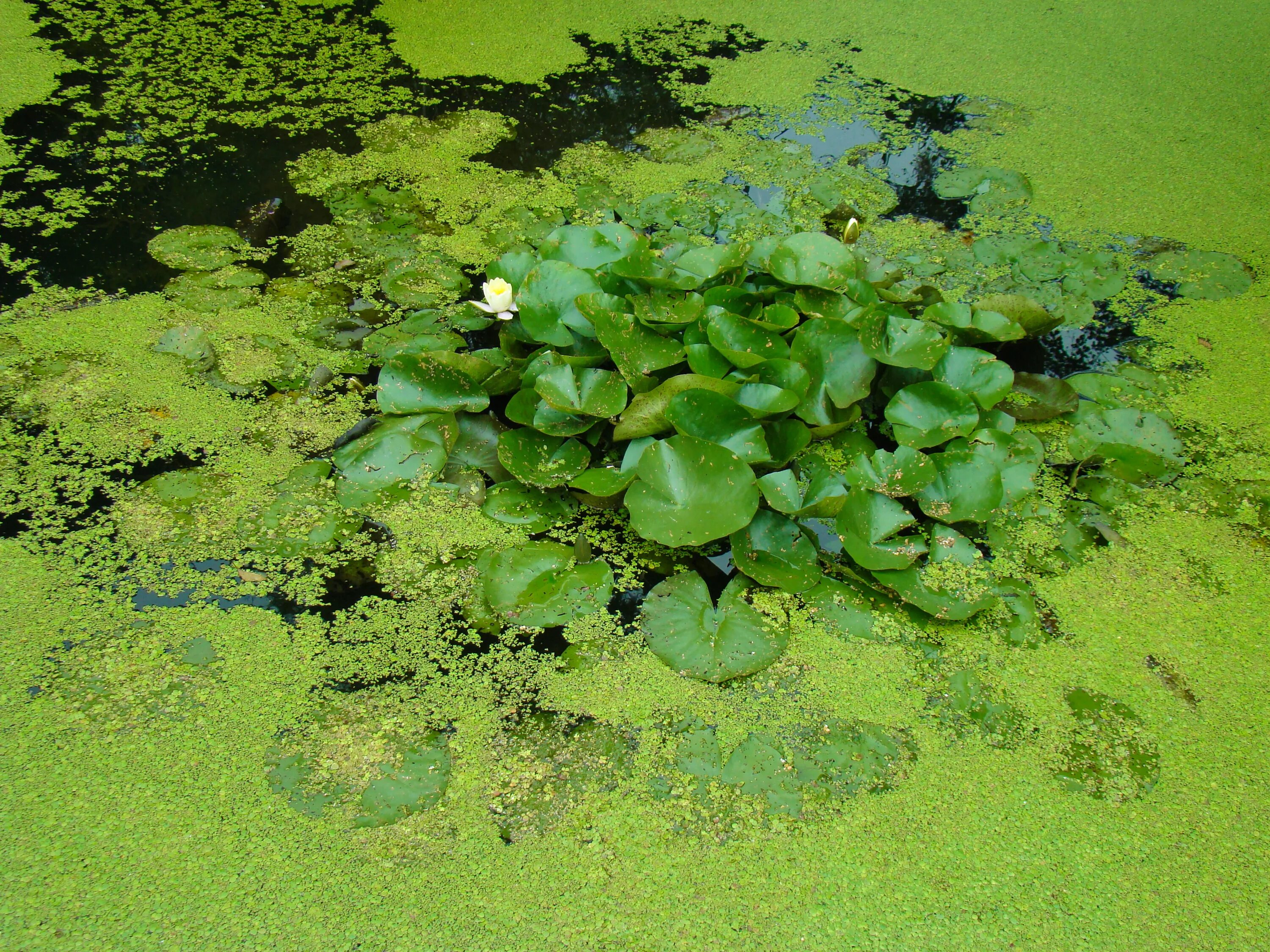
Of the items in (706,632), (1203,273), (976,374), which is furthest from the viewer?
(1203,273)

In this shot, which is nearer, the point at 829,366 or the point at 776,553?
the point at 776,553

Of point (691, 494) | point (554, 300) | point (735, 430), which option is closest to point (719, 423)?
point (735, 430)

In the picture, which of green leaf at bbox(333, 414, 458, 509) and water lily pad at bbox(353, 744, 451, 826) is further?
green leaf at bbox(333, 414, 458, 509)

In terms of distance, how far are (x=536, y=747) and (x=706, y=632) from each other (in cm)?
36

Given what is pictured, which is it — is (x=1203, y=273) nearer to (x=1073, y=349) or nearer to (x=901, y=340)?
(x=1073, y=349)

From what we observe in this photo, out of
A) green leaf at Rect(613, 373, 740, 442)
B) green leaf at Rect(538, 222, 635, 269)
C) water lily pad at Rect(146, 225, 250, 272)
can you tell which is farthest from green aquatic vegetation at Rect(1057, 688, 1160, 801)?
water lily pad at Rect(146, 225, 250, 272)

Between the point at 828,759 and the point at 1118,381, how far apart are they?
4.55 ft

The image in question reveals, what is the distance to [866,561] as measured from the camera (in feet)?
5.22

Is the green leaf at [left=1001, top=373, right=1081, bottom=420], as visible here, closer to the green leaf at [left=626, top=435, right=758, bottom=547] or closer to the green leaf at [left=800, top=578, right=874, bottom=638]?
the green leaf at [left=800, top=578, right=874, bottom=638]

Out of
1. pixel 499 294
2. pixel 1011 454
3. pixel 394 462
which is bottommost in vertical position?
pixel 394 462

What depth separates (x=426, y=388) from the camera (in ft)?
5.92

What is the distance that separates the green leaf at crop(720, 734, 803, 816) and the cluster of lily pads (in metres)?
0.13

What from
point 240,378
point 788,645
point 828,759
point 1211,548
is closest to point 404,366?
point 240,378

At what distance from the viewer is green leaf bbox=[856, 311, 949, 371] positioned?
69.1 inches
